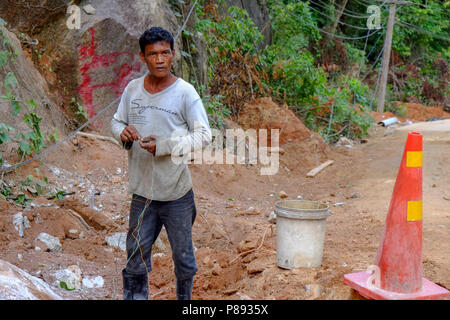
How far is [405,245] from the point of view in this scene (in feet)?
9.64

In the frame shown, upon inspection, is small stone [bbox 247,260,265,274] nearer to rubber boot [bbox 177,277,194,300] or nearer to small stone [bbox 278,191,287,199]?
rubber boot [bbox 177,277,194,300]

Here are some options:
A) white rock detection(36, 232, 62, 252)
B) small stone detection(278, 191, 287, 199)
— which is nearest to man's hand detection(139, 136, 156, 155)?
white rock detection(36, 232, 62, 252)

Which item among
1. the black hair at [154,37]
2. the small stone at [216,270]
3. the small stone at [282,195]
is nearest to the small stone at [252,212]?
the small stone at [282,195]

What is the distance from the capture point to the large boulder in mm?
2510


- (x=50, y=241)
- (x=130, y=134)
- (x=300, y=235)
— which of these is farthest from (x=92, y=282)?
(x=300, y=235)

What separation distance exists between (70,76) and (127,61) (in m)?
0.78

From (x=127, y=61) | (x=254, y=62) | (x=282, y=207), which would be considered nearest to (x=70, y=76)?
(x=127, y=61)

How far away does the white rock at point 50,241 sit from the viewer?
405 cm

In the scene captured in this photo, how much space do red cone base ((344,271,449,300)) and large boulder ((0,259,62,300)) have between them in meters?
1.85

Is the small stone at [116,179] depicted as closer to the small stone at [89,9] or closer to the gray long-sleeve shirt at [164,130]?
the small stone at [89,9]

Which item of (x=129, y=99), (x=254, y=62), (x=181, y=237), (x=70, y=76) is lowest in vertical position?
(x=181, y=237)

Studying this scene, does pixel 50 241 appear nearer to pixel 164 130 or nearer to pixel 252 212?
pixel 164 130

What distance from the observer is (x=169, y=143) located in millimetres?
2707
